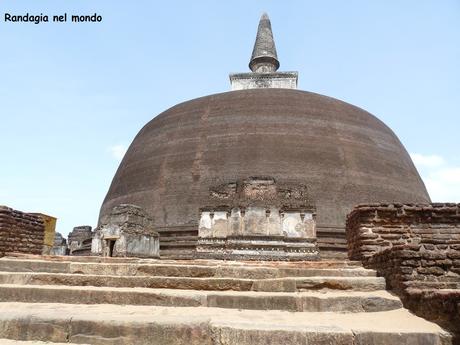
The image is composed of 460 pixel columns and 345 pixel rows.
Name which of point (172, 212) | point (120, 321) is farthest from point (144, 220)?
point (120, 321)

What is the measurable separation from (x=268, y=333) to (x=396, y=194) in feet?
42.9

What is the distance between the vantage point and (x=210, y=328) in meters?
2.63

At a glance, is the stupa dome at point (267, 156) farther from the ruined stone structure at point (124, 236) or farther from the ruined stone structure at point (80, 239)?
the ruined stone structure at point (124, 236)

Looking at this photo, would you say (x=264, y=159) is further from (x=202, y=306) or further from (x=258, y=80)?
(x=202, y=306)

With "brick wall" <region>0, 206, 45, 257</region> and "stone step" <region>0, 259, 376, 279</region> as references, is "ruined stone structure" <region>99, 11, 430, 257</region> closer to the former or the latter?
"brick wall" <region>0, 206, 45, 257</region>

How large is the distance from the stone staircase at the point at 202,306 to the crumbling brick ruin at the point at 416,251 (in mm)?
125

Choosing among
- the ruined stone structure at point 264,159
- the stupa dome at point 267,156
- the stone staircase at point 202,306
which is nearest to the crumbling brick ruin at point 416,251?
the stone staircase at point 202,306

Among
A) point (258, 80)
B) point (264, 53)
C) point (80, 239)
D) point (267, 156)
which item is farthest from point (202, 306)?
point (264, 53)

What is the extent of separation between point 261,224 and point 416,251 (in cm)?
688

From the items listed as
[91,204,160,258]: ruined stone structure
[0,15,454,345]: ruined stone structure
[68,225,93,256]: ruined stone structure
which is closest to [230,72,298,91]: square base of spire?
[0,15,454,345]: ruined stone structure

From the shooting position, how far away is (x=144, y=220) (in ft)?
39.1

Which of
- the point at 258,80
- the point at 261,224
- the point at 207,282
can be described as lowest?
the point at 207,282

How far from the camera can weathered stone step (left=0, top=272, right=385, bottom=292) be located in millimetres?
3676

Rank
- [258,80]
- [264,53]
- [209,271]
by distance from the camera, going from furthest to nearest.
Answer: [264,53] < [258,80] < [209,271]
